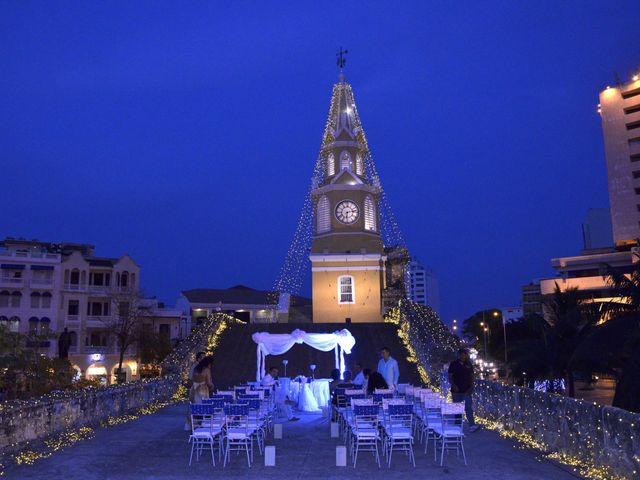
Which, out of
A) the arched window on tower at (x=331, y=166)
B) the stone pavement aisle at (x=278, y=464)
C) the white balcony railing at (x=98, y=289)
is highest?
the arched window on tower at (x=331, y=166)

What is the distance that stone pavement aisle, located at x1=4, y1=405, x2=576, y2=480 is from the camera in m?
9.46

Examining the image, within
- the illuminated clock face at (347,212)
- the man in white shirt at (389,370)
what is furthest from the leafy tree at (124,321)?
Answer: the man in white shirt at (389,370)

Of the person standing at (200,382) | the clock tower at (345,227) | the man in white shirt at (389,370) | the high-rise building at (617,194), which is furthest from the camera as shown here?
the high-rise building at (617,194)

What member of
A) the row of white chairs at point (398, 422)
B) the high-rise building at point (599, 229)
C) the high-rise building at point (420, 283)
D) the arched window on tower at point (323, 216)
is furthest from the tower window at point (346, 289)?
the high-rise building at point (420, 283)

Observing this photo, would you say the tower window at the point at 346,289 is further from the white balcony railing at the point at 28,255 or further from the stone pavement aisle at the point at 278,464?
the white balcony railing at the point at 28,255

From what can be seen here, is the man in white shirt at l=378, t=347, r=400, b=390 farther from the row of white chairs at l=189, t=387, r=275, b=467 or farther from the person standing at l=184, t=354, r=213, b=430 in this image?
the person standing at l=184, t=354, r=213, b=430

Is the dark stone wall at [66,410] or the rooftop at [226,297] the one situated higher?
the rooftop at [226,297]

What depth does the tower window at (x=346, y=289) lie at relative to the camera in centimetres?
3453

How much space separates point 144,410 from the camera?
17844 mm

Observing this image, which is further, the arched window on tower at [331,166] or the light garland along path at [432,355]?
the arched window on tower at [331,166]

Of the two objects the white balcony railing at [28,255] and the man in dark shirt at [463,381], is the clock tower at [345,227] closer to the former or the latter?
the man in dark shirt at [463,381]

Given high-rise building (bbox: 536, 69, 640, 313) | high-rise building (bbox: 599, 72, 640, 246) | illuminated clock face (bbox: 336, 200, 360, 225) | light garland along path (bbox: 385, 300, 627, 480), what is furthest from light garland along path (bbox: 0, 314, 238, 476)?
high-rise building (bbox: 599, 72, 640, 246)

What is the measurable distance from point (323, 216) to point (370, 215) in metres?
2.87

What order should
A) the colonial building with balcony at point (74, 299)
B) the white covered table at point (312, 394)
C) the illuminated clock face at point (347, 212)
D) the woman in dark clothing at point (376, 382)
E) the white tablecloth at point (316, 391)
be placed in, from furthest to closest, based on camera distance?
the colonial building with balcony at point (74, 299) < the illuminated clock face at point (347, 212) < the white tablecloth at point (316, 391) < the white covered table at point (312, 394) < the woman in dark clothing at point (376, 382)
